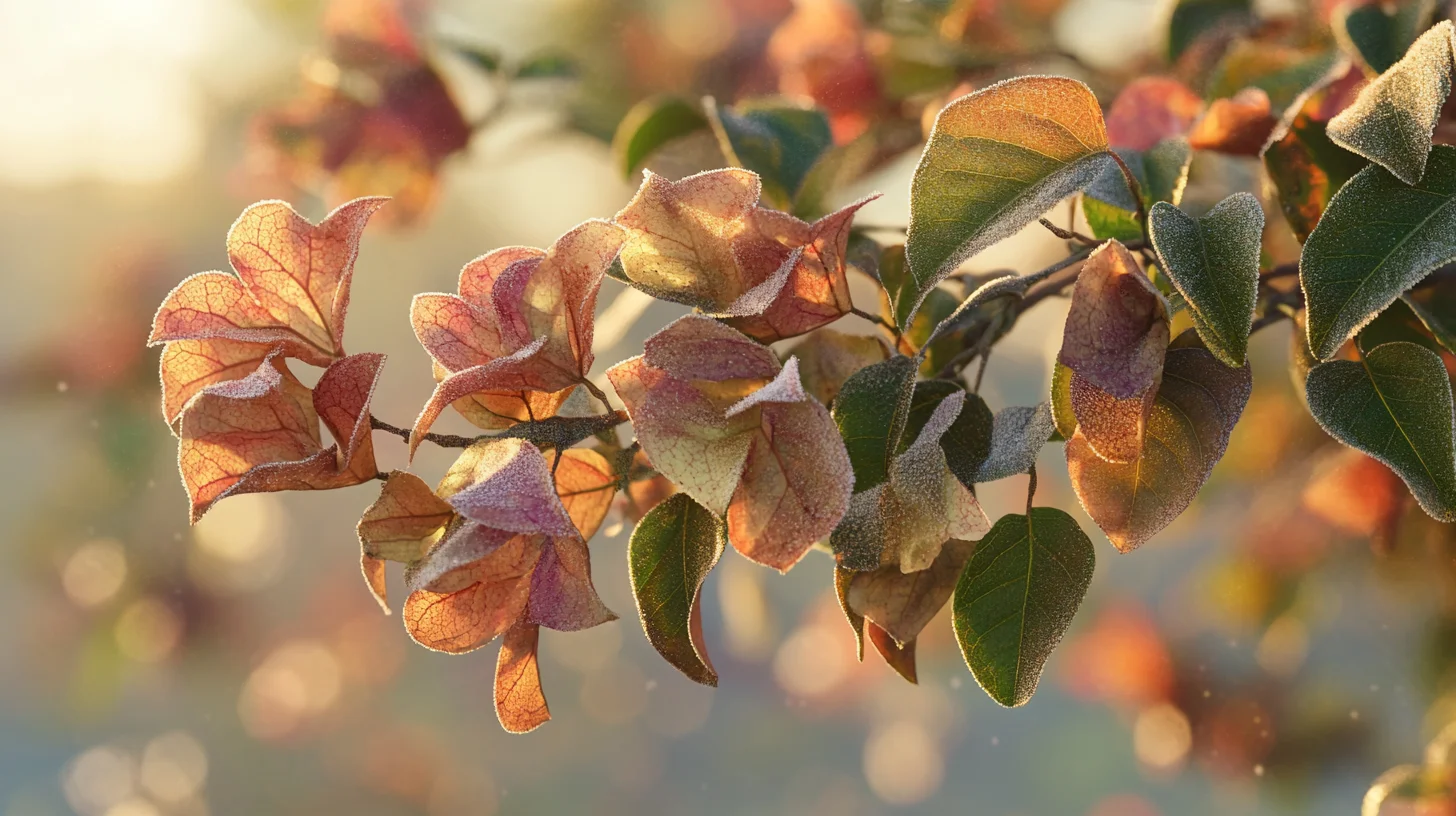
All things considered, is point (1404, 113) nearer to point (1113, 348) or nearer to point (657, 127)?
point (1113, 348)

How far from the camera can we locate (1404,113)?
0.15m

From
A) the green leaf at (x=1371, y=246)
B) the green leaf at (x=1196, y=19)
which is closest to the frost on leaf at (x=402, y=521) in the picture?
the green leaf at (x=1371, y=246)

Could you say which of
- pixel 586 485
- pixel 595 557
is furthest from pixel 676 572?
pixel 595 557

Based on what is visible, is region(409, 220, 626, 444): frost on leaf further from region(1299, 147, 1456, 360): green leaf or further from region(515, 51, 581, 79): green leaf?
region(515, 51, 581, 79): green leaf

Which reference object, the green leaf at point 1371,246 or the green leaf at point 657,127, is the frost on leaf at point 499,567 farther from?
the green leaf at point 657,127

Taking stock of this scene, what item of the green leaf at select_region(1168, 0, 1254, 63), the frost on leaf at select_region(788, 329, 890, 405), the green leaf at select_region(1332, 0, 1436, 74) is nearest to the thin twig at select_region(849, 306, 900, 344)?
the frost on leaf at select_region(788, 329, 890, 405)

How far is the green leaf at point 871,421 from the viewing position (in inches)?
6.1

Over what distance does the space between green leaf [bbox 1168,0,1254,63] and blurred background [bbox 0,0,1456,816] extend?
0.01m

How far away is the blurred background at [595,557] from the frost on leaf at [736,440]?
12cm

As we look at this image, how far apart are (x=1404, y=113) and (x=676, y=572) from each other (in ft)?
0.37

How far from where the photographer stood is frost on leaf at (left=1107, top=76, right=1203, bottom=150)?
263 millimetres

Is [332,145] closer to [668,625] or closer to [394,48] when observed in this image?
[394,48]

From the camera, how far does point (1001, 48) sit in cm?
46

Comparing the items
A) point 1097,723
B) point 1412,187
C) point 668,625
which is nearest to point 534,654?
point 668,625
